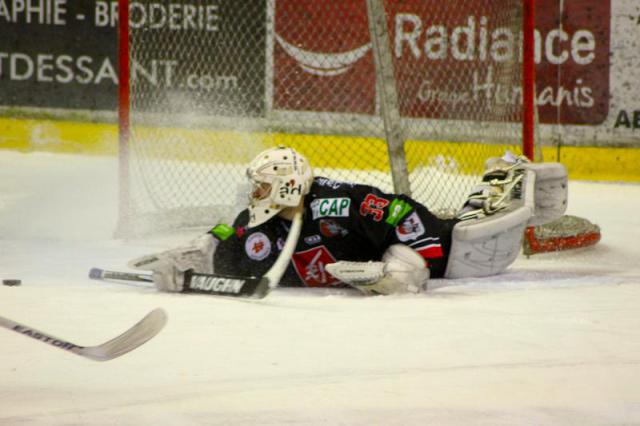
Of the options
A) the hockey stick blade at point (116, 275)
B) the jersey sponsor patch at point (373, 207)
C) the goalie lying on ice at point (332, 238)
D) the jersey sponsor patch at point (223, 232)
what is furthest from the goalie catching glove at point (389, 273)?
the hockey stick blade at point (116, 275)

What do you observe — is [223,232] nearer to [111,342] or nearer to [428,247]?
[428,247]

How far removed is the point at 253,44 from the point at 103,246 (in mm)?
2516

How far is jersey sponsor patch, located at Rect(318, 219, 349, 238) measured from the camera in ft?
14.0

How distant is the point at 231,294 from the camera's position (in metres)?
4.09

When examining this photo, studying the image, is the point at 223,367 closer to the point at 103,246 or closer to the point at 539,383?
the point at 539,383

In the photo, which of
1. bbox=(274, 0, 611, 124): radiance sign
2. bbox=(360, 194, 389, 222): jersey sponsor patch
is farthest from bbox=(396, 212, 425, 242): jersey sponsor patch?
bbox=(274, 0, 611, 124): radiance sign

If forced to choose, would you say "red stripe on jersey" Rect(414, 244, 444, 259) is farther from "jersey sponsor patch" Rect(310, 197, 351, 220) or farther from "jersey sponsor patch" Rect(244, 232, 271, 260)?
"jersey sponsor patch" Rect(244, 232, 271, 260)

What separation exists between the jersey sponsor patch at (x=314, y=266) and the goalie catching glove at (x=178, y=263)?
0.30 m

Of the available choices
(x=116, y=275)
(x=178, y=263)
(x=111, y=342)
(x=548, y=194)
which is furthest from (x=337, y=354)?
(x=548, y=194)

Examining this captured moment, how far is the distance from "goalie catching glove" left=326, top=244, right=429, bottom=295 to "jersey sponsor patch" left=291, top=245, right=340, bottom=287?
15 cm

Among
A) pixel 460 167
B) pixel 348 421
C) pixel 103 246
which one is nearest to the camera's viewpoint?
A: pixel 348 421

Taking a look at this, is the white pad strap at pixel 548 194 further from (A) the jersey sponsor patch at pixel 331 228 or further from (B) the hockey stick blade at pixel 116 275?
(B) the hockey stick blade at pixel 116 275

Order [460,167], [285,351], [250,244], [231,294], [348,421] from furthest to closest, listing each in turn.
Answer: [460,167]
[250,244]
[231,294]
[285,351]
[348,421]

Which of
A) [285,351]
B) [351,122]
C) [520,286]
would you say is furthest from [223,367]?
[351,122]
